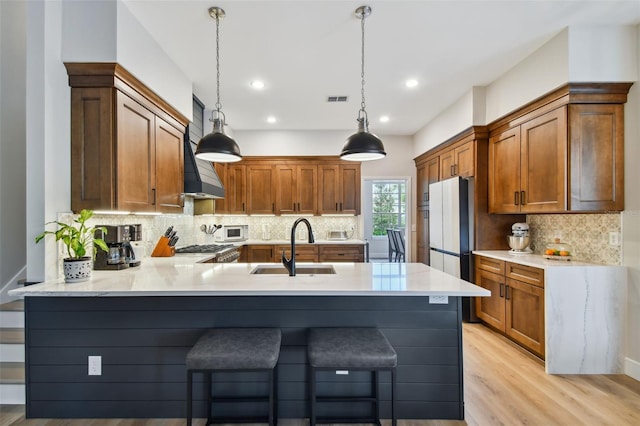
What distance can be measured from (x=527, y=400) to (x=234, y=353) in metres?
2.11

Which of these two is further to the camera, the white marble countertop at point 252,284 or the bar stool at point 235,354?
the white marble countertop at point 252,284

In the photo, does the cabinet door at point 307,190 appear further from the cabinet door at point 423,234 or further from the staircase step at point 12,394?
the staircase step at point 12,394

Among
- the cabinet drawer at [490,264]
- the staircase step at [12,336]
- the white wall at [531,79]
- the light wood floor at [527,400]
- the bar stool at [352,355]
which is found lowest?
the light wood floor at [527,400]

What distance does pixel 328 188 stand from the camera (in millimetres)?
5547

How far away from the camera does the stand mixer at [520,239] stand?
3488mm

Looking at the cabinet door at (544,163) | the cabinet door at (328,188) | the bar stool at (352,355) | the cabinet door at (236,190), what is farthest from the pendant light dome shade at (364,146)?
the cabinet door at (236,190)

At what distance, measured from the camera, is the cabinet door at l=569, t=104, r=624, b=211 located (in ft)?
8.59

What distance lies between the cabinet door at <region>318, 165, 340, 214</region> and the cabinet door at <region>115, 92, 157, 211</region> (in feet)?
10.0

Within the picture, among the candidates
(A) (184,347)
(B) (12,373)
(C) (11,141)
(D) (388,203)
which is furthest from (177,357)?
(D) (388,203)

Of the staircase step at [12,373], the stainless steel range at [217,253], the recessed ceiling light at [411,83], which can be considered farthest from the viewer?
the stainless steel range at [217,253]

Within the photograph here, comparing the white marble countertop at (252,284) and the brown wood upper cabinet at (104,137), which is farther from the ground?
the brown wood upper cabinet at (104,137)

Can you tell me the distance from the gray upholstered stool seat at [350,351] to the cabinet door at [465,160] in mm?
2893

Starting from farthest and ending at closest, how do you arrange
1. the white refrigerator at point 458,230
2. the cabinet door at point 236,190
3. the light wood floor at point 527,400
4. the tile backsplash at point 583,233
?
the cabinet door at point 236,190, the white refrigerator at point 458,230, the tile backsplash at point 583,233, the light wood floor at point 527,400

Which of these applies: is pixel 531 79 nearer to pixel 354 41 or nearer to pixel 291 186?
pixel 354 41
